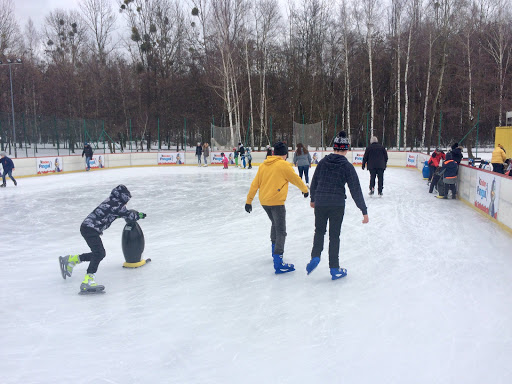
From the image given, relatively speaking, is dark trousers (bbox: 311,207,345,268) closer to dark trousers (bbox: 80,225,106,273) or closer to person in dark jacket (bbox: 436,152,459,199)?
dark trousers (bbox: 80,225,106,273)

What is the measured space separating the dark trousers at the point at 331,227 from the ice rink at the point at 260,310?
1.01ft

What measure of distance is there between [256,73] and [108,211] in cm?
3167

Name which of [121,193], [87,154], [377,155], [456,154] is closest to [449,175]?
[456,154]

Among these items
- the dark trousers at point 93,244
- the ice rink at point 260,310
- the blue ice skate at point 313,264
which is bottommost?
the ice rink at point 260,310

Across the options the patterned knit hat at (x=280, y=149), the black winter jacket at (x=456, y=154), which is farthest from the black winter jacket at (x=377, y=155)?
the patterned knit hat at (x=280, y=149)

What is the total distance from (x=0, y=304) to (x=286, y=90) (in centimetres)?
3363

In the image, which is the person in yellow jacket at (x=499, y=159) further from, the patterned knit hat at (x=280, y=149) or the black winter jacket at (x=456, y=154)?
the patterned knit hat at (x=280, y=149)

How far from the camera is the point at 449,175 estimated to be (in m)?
10.0

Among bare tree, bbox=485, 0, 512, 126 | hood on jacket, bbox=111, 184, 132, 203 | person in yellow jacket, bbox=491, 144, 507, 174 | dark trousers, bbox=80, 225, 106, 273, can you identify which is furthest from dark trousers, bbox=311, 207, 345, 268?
bare tree, bbox=485, 0, 512, 126

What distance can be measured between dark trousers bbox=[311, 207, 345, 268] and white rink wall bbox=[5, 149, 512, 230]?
4.06m

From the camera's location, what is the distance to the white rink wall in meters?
7.13

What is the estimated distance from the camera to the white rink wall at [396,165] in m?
7.13

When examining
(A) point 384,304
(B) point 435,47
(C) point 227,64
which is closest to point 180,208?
(A) point 384,304

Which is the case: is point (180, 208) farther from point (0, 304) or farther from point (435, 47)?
point (435, 47)
